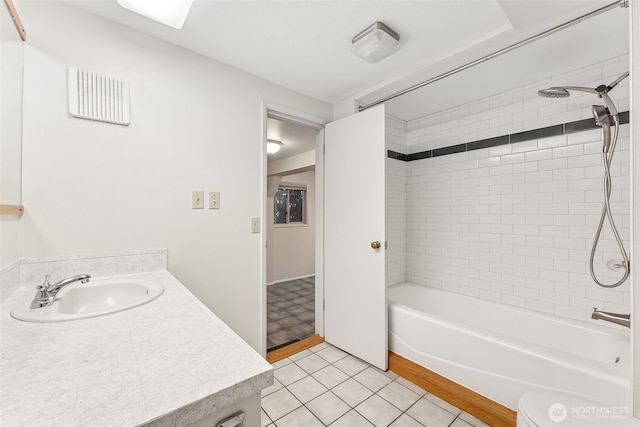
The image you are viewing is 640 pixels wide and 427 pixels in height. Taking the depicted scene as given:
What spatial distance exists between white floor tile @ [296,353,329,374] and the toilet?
134cm

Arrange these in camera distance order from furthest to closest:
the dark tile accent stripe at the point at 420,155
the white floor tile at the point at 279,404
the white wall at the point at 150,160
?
the dark tile accent stripe at the point at 420,155 → the white floor tile at the point at 279,404 → the white wall at the point at 150,160

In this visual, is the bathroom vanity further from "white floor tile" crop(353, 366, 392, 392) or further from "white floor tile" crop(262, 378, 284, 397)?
"white floor tile" crop(353, 366, 392, 392)

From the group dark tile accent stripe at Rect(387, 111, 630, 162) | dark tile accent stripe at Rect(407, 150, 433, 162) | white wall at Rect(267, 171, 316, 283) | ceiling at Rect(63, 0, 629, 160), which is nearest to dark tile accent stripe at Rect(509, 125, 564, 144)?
dark tile accent stripe at Rect(387, 111, 630, 162)

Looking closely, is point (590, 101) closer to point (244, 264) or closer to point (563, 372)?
point (563, 372)

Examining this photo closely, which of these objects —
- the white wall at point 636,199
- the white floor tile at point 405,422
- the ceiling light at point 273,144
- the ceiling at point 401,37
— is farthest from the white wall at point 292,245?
the white wall at point 636,199

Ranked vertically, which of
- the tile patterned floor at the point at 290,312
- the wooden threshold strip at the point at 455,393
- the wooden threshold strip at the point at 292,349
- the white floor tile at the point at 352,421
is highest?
the wooden threshold strip at the point at 455,393

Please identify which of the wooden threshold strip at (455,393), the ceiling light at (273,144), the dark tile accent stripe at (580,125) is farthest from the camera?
the ceiling light at (273,144)

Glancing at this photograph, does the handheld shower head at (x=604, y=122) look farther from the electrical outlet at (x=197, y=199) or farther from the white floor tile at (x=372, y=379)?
the electrical outlet at (x=197, y=199)

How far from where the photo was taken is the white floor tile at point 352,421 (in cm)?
145

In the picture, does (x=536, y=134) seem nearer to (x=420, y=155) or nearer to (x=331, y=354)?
(x=420, y=155)

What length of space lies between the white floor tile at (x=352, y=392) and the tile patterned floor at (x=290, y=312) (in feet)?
2.58

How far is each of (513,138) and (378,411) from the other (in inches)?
88.6

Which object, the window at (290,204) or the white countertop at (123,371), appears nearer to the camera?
the white countertop at (123,371)

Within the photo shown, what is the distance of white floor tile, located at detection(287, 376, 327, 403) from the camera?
65.9 inches
